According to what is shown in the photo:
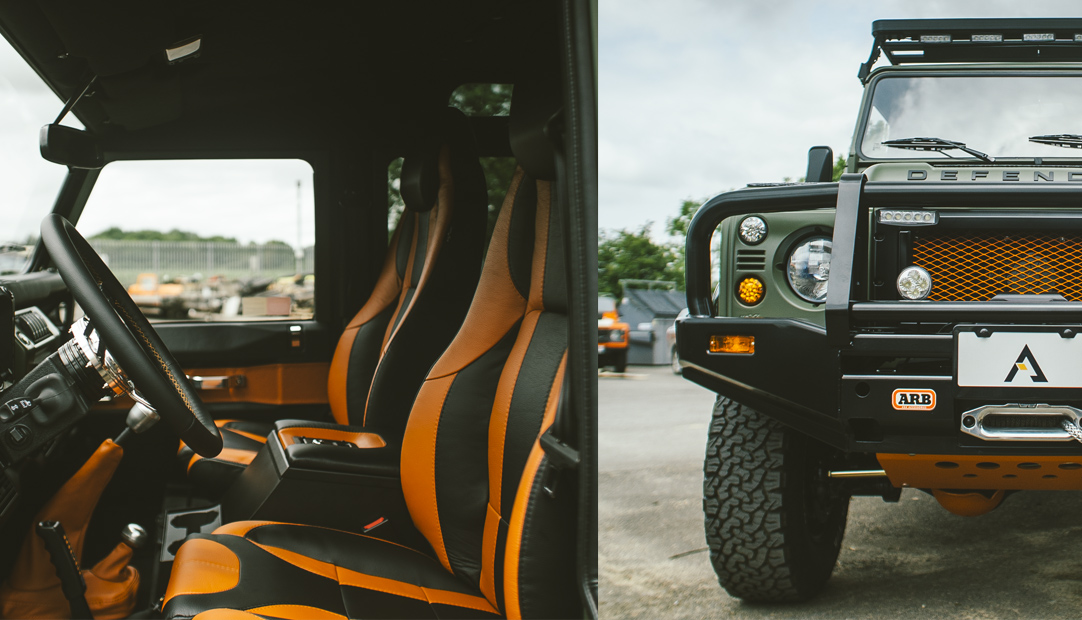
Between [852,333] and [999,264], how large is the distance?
520 mm

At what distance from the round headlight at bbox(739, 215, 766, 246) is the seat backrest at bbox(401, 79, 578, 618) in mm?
691

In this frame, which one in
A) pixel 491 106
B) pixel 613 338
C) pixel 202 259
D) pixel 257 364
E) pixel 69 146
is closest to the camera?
pixel 69 146

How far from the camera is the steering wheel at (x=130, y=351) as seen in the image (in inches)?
60.6

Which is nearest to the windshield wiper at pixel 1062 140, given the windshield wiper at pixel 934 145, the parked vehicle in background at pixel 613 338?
the windshield wiper at pixel 934 145

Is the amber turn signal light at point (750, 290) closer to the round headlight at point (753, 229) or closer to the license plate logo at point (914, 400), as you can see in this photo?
the round headlight at point (753, 229)

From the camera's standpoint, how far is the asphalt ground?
7.47ft

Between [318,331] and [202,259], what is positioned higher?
[202,259]

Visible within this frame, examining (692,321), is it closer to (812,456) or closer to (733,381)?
(733,381)

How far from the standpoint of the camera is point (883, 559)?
9.01 feet

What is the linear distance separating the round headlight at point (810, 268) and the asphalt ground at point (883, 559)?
0.87 metres

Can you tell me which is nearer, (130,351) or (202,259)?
(130,351)

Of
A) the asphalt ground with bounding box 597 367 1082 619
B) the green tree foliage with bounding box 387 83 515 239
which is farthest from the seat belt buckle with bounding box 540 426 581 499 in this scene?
the green tree foliage with bounding box 387 83 515 239

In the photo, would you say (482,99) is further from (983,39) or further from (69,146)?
(983,39)

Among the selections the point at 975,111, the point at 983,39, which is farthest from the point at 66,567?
the point at 983,39
